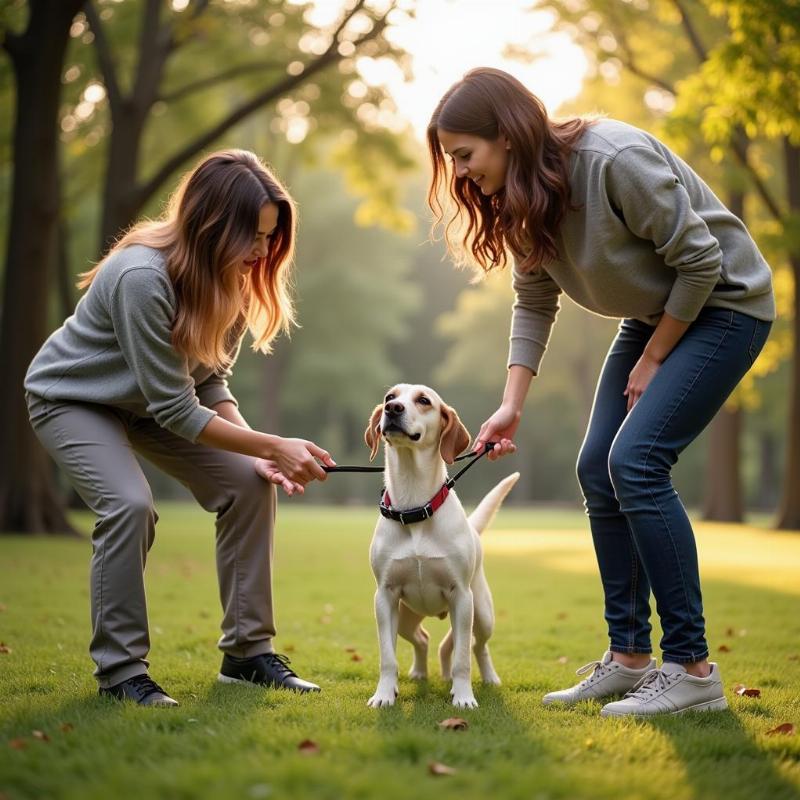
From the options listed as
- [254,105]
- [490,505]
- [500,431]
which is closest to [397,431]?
[500,431]

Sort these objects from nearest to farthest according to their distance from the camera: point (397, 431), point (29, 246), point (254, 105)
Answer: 1. point (397, 431)
2. point (29, 246)
3. point (254, 105)

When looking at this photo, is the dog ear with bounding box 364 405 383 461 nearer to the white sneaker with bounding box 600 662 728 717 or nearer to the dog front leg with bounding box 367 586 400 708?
the dog front leg with bounding box 367 586 400 708

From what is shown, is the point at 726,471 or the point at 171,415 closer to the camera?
the point at 171,415

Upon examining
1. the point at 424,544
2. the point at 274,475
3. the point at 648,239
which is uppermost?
the point at 648,239

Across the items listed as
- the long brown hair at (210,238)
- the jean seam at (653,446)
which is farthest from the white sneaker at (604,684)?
the long brown hair at (210,238)

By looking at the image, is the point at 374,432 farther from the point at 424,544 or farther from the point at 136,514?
the point at 136,514

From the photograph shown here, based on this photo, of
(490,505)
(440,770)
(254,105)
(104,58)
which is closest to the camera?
(440,770)

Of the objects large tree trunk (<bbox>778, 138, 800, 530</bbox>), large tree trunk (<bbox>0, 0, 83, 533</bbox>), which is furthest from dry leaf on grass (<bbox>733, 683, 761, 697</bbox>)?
large tree trunk (<bbox>778, 138, 800, 530</bbox>)

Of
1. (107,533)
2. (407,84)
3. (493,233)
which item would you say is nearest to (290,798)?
(107,533)

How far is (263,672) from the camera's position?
4254 millimetres

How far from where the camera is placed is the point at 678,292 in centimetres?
361

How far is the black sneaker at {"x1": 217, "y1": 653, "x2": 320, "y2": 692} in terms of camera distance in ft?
13.6

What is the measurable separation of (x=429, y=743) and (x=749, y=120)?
869 cm

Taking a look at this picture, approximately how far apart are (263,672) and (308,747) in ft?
4.54
